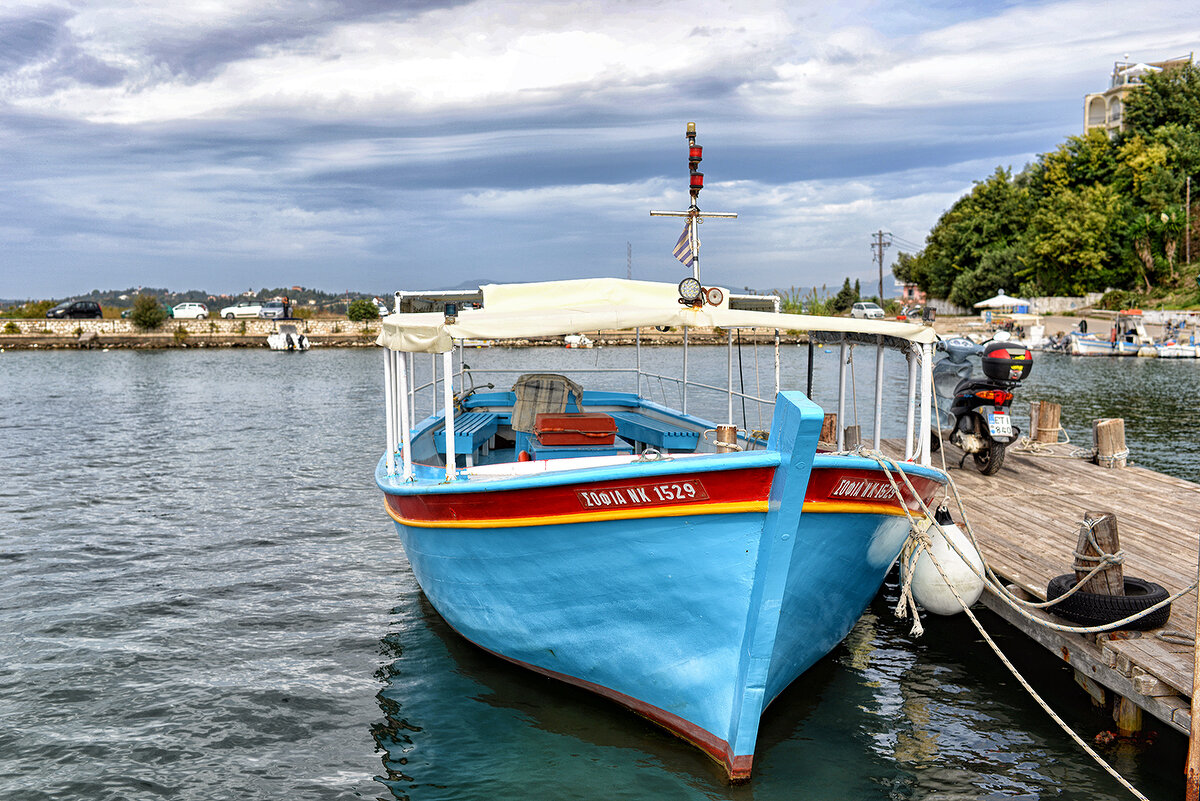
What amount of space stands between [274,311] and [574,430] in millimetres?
86061

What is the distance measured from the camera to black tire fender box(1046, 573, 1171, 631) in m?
6.60

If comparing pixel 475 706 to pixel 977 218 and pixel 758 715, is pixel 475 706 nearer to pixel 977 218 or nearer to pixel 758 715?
pixel 758 715

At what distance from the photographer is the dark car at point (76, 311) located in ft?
258

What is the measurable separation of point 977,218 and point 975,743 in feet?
276

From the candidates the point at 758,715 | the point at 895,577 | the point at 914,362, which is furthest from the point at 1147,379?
the point at 758,715

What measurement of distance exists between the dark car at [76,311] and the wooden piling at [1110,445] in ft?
284

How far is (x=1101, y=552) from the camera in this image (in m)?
6.63

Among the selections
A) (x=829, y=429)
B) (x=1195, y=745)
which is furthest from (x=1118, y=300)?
(x=1195, y=745)

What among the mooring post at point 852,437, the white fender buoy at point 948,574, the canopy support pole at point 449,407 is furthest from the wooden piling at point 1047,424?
the canopy support pole at point 449,407

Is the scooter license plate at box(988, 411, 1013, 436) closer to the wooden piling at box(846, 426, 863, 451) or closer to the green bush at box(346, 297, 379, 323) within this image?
the wooden piling at box(846, 426, 863, 451)

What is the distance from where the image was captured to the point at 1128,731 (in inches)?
275

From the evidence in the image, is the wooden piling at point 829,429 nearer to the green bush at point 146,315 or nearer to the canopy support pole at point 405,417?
the canopy support pole at point 405,417

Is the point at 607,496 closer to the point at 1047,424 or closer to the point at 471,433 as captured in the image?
the point at 471,433

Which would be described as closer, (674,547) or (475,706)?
(674,547)
